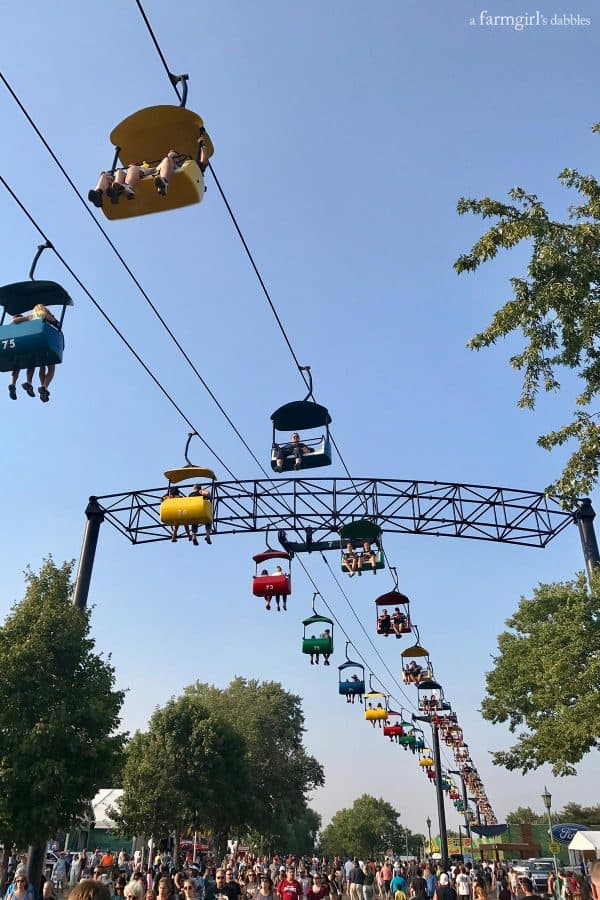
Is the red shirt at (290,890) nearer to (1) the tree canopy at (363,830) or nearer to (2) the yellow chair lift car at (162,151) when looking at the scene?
(2) the yellow chair lift car at (162,151)

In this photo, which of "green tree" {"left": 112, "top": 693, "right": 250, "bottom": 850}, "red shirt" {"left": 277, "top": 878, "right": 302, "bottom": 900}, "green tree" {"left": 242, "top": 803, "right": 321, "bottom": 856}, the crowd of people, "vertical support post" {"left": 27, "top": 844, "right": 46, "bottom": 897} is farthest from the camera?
"green tree" {"left": 242, "top": 803, "right": 321, "bottom": 856}

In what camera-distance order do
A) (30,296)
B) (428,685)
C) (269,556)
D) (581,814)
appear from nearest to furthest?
1. (30,296)
2. (269,556)
3. (428,685)
4. (581,814)

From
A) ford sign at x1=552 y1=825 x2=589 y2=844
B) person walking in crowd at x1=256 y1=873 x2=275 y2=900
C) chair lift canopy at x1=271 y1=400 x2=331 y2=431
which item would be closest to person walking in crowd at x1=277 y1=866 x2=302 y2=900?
person walking in crowd at x1=256 y1=873 x2=275 y2=900

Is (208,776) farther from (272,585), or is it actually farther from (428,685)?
(272,585)

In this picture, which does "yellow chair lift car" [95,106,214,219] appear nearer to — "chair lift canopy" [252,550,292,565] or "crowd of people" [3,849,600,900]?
Result: "crowd of people" [3,849,600,900]

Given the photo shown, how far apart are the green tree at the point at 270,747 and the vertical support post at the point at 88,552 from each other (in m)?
30.0

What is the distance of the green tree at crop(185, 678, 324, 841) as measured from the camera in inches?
1919

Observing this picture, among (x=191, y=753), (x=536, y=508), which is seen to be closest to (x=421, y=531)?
(x=536, y=508)

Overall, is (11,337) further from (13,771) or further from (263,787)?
(263,787)

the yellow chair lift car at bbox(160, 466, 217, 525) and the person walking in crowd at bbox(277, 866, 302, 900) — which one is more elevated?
the yellow chair lift car at bbox(160, 466, 217, 525)

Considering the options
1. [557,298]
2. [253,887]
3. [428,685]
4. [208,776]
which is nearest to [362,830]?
[208,776]

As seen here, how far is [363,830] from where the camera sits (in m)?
111

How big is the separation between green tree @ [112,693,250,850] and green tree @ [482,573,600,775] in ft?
46.4

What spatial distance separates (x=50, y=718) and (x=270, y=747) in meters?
39.6
